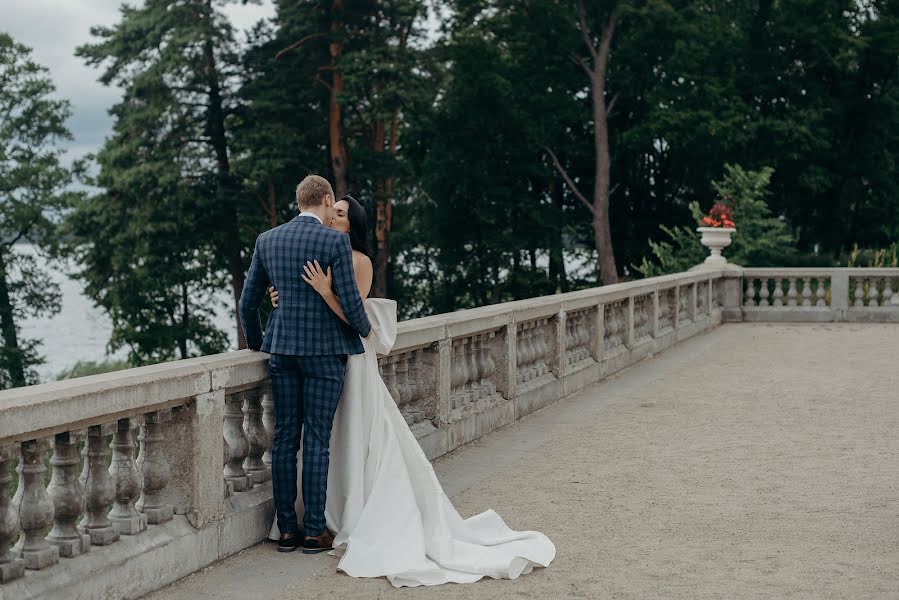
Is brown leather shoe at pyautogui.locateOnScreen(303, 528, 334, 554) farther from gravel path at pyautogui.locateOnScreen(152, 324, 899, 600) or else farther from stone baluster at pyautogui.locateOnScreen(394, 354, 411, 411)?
stone baluster at pyautogui.locateOnScreen(394, 354, 411, 411)

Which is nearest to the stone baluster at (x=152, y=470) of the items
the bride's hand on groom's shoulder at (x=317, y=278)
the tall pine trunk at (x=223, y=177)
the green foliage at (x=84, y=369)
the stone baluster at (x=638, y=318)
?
the bride's hand on groom's shoulder at (x=317, y=278)

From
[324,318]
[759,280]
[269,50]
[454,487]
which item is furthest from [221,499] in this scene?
[269,50]

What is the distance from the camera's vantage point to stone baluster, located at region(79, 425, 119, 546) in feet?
18.5

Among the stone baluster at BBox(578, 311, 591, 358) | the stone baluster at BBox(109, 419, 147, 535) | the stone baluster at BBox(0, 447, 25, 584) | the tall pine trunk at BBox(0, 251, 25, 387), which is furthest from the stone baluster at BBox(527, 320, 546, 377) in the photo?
the tall pine trunk at BBox(0, 251, 25, 387)

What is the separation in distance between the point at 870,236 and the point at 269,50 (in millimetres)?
21729

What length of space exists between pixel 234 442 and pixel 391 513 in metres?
0.94

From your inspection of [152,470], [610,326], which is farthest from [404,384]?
[610,326]

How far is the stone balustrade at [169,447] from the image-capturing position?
205 inches

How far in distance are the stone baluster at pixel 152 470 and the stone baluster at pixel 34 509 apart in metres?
0.82

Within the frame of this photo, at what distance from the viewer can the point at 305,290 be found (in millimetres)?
6652

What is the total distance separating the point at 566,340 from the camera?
13234 millimetres

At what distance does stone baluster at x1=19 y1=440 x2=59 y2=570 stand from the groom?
1.67 metres

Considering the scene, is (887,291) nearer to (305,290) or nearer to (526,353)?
(526,353)

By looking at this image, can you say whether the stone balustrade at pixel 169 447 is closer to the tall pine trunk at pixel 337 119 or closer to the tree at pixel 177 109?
the tall pine trunk at pixel 337 119
